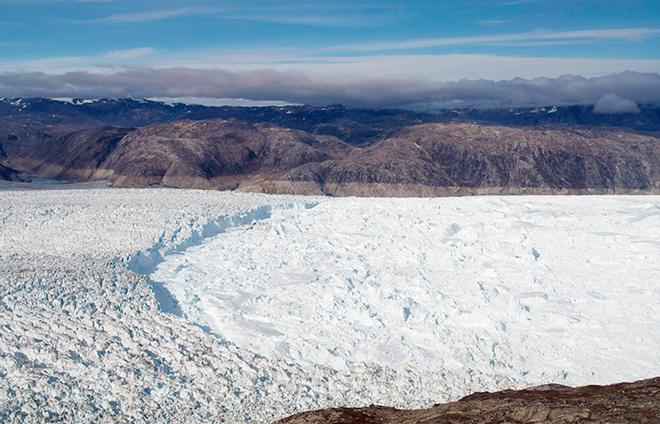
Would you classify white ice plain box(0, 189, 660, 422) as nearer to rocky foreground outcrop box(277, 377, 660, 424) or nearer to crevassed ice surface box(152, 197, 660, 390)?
crevassed ice surface box(152, 197, 660, 390)

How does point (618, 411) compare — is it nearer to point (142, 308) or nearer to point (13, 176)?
point (142, 308)

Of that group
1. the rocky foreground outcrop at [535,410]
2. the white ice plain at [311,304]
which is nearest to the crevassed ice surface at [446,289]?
the white ice plain at [311,304]

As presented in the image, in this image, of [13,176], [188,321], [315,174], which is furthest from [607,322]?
[13,176]

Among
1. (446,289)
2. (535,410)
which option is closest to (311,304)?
(446,289)

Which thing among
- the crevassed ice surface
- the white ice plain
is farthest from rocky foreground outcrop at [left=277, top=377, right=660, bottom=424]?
the crevassed ice surface

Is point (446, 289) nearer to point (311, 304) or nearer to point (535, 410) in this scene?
point (311, 304)

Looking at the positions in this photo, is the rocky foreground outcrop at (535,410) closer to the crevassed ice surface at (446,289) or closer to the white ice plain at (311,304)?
the white ice plain at (311,304)
